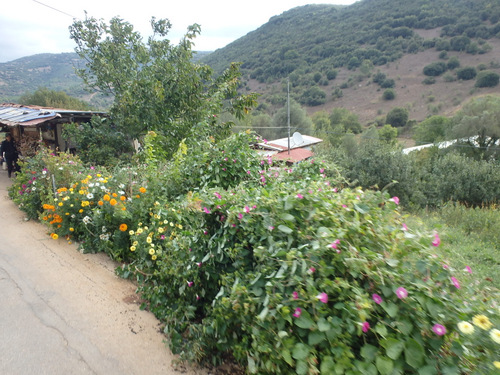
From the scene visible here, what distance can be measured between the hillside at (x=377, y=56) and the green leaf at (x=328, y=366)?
50.0 metres

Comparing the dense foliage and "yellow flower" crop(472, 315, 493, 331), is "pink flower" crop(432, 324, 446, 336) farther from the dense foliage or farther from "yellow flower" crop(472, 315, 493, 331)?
"yellow flower" crop(472, 315, 493, 331)

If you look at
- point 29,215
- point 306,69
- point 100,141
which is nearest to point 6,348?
point 29,215

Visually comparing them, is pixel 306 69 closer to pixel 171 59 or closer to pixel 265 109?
pixel 265 109

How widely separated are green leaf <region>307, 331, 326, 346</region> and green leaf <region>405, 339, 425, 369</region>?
0.38 m

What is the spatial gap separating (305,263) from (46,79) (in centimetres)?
7335

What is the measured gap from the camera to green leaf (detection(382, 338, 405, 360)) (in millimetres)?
1412

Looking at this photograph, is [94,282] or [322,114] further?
[322,114]

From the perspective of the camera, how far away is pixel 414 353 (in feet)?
4.61

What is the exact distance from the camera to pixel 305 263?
68.7 inches

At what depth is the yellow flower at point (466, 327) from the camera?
1308 mm

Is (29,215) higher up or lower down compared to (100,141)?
lower down

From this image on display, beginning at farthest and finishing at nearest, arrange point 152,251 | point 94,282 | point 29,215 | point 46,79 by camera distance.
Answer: point 46,79 → point 29,215 → point 94,282 → point 152,251

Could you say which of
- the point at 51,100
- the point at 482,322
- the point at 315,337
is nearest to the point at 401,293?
the point at 482,322

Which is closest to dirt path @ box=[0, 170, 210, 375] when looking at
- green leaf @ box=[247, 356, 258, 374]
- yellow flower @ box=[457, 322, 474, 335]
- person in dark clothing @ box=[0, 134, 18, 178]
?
green leaf @ box=[247, 356, 258, 374]
